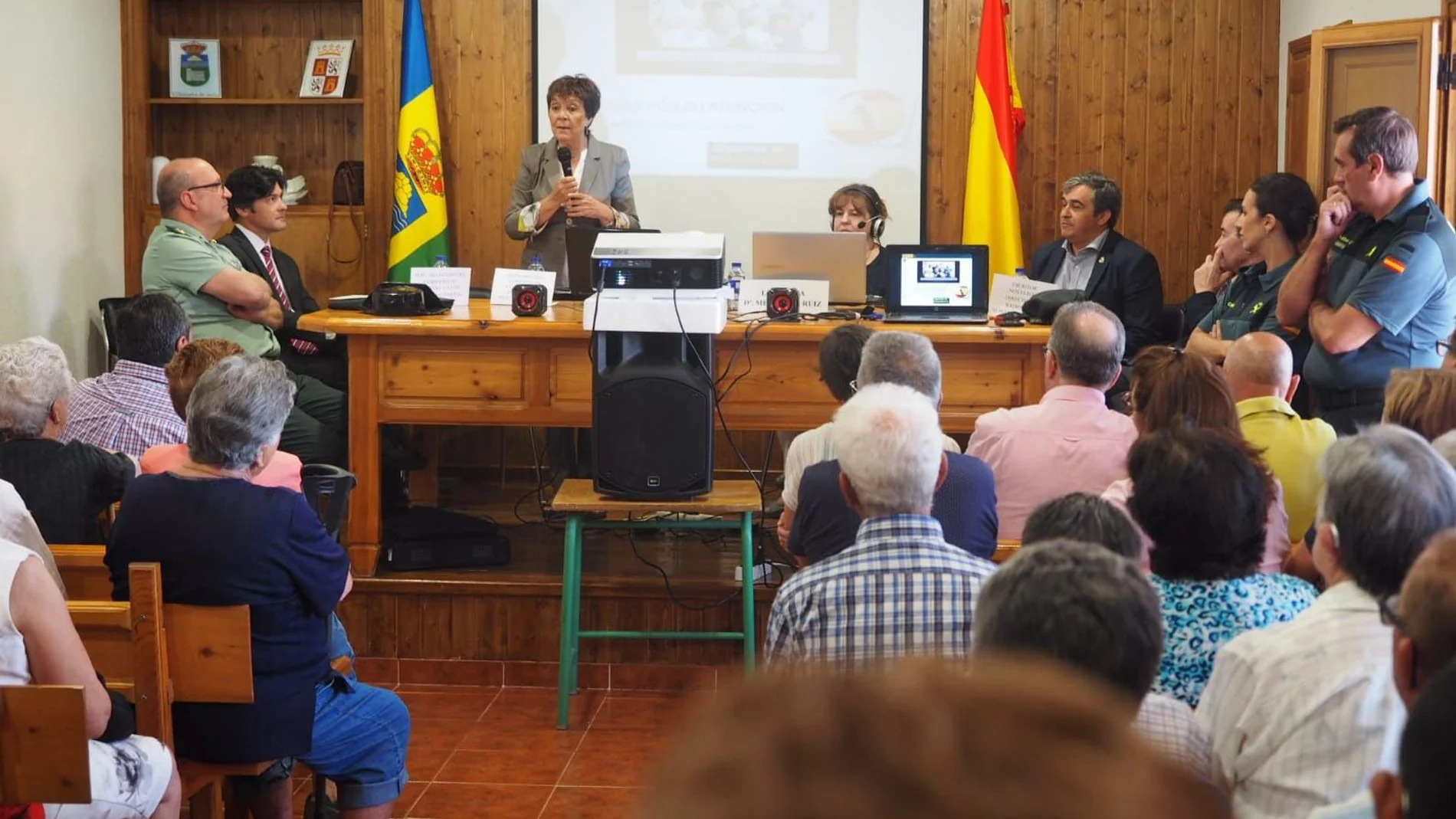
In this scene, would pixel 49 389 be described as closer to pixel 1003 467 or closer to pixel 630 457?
pixel 630 457

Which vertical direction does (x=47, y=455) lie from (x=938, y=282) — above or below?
below

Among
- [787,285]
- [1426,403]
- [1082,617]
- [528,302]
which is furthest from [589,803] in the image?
[1082,617]

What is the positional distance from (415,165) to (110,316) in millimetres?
1367

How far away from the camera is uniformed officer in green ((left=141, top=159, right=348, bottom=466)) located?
481 centimetres

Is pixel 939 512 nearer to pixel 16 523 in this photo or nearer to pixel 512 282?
pixel 16 523

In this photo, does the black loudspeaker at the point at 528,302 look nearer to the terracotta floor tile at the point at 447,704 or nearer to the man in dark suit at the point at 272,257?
the man in dark suit at the point at 272,257

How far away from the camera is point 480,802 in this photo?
342cm

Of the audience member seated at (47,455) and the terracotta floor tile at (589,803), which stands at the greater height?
the audience member seated at (47,455)

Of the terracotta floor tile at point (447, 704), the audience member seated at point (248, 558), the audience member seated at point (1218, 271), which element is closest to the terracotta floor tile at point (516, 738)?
the terracotta floor tile at point (447, 704)

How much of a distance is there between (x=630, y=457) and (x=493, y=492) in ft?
6.79

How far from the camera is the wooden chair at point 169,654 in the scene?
7.92 ft

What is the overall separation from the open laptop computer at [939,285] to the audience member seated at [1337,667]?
2642mm

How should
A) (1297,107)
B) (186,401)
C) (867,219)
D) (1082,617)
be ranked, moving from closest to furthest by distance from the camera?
(1082,617) → (186,401) → (867,219) → (1297,107)

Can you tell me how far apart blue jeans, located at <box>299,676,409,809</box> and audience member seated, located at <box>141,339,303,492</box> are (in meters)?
0.45
